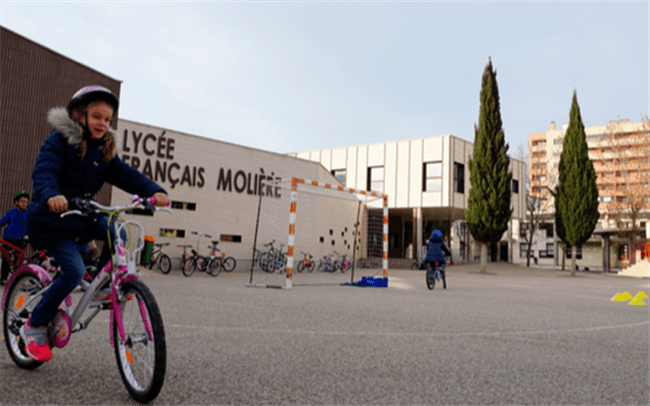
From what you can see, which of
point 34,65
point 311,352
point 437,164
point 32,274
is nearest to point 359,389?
point 311,352

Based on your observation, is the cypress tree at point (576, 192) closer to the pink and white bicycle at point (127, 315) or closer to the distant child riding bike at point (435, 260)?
the distant child riding bike at point (435, 260)

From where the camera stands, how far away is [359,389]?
3.43 m

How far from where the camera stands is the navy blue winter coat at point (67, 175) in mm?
3016

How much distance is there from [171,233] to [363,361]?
16809 mm

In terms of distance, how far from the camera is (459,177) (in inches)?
1339

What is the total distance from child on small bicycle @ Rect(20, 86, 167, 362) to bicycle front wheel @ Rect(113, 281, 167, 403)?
15.9 inches

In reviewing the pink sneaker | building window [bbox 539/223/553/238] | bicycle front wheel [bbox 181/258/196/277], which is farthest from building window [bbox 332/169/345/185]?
the pink sneaker

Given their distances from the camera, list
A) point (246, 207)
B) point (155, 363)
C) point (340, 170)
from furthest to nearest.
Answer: point (340, 170) → point (246, 207) → point (155, 363)

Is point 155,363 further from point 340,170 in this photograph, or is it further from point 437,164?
point 340,170

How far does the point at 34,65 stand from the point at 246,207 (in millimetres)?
9946

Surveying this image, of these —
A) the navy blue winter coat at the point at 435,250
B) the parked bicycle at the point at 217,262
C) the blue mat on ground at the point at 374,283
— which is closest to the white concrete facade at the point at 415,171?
the parked bicycle at the point at 217,262

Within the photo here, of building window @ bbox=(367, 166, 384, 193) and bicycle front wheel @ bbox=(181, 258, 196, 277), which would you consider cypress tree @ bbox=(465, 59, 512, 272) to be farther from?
bicycle front wheel @ bbox=(181, 258, 196, 277)

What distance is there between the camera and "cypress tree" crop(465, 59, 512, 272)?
28.2 m

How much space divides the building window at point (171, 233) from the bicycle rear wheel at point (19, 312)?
16391 mm
